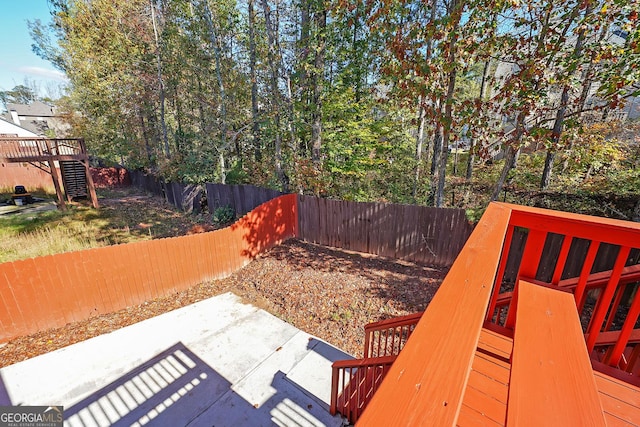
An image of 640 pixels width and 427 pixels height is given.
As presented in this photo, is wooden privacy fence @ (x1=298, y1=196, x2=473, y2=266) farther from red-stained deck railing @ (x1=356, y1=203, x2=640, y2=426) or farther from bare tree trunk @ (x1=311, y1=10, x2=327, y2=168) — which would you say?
red-stained deck railing @ (x1=356, y1=203, x2=640, y2=426)

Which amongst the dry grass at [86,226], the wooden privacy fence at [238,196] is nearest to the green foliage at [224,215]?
the wooden privacy fence at [238,196]

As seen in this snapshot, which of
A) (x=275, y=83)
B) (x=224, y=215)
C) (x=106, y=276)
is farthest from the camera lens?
(x=224, y=215)

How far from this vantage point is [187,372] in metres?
3.62

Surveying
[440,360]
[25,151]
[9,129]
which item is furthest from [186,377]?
[9,129]

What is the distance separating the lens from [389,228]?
22.6 feet

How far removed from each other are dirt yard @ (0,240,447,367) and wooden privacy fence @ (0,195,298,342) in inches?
7.6

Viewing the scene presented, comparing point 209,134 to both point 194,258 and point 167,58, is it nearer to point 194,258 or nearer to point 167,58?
point 167,58

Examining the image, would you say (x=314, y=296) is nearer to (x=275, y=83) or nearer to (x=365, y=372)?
(x=365, y=372)

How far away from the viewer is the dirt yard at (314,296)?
13.9 ft

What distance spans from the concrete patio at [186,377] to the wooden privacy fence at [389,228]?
356 centimetres

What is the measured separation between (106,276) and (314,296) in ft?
12.5

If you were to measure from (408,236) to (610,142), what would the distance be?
18.6ft

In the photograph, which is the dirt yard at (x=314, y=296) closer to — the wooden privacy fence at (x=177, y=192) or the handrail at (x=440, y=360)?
the handrail at (x=440, y=360)

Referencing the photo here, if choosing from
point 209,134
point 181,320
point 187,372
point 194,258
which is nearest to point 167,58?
point 209,134
